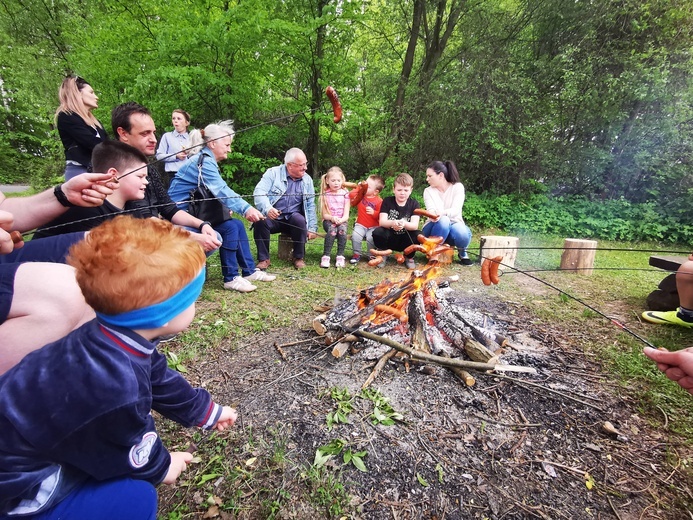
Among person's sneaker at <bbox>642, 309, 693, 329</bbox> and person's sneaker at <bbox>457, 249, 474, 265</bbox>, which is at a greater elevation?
person's sneaker at <bbox>642, 309, 693, 329</bbox>

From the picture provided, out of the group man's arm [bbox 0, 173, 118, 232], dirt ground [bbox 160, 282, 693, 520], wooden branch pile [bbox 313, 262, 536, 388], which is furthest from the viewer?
wooden branch pile [bbox 313, 262, 536, 388]

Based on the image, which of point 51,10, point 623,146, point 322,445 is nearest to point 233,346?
point 322,445

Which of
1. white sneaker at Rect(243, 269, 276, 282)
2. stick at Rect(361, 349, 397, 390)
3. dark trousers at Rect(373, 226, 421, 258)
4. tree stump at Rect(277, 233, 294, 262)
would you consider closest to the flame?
stick at Rect(361, 349, 397, 390)

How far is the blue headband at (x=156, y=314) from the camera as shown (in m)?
1.04

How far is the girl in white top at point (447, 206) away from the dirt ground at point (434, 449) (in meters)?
3.29

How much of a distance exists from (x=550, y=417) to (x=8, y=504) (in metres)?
2.61

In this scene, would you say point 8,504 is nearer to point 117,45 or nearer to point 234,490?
point 234,490

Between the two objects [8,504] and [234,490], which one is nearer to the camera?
[8,504]

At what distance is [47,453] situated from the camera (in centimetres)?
99

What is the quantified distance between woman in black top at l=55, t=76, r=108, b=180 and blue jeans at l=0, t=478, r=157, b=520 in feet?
10.4

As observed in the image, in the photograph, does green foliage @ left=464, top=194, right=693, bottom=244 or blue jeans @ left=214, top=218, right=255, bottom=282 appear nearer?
blue jeans @ left=214, top=218, right=255, bottom=282

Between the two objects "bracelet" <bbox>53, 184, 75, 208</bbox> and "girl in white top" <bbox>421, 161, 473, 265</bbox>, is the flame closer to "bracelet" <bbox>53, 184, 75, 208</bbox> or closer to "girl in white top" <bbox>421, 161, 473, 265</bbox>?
"bracelet" <bbox>53, 184, 75, 208</bbox>

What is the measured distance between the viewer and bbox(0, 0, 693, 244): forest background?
7.06 m

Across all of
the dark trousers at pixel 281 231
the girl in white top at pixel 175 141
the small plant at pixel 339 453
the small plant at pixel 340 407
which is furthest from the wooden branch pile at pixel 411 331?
the girl in white top at pixel 175 141
